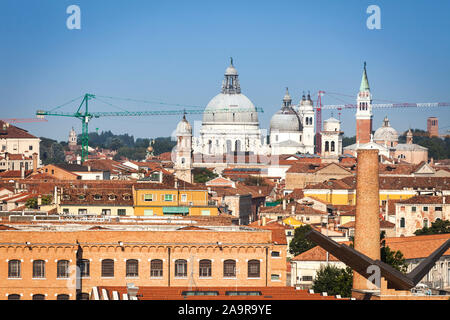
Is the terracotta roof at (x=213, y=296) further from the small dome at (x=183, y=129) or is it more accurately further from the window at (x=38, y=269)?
the small dome at (x=183, y=129)

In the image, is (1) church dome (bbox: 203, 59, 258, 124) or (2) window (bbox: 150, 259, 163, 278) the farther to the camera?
(1) church dome (bbox: 203, 59, 258, 124)

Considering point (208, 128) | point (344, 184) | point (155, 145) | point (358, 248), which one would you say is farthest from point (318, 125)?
point (358, 248)

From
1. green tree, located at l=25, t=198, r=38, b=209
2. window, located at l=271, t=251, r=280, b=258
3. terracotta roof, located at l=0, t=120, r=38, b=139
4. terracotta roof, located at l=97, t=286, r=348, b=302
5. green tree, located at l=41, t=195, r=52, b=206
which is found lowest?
terracotta roof, located at l=97, t=286, r=348, b=302

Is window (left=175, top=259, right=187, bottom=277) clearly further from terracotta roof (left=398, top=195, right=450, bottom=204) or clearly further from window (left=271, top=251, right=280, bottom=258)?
terracotta roof (left=398, top=195, right=450, bottom=204)

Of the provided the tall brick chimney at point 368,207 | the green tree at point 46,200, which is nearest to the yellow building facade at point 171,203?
the green tree at point 46,200

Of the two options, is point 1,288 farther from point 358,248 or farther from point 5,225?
point 358,248

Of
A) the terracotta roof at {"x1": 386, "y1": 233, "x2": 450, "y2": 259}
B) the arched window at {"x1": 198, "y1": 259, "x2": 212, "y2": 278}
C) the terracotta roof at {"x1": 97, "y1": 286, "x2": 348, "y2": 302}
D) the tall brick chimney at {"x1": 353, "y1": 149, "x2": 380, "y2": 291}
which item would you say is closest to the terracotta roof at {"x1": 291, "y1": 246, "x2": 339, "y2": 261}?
the terracotta roof at {"x1": 386, "y1": 233, "x2": 450, "y2": 259}
